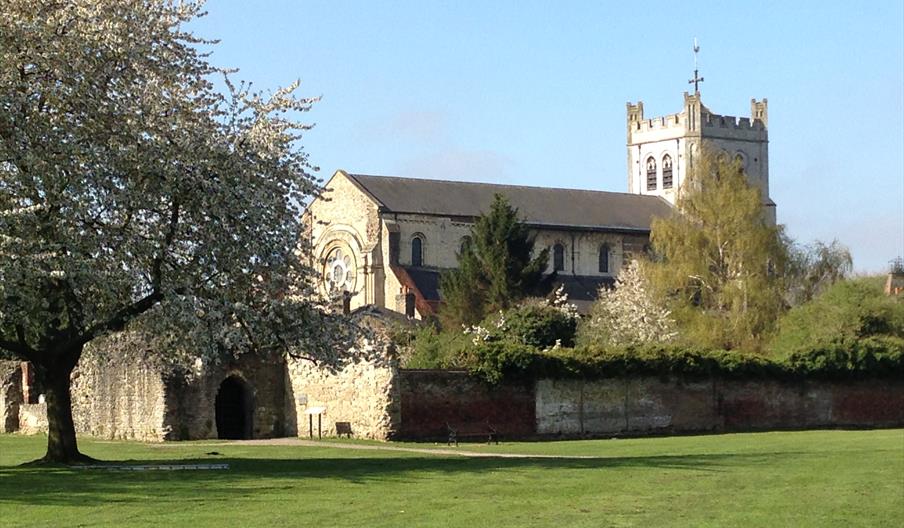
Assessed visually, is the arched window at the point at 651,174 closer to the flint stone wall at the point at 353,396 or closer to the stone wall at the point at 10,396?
the stone wall at the point at 10,396

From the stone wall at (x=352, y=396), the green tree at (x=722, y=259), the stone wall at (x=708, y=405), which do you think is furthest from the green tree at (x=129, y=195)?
the green tree at (x=722, y=259)

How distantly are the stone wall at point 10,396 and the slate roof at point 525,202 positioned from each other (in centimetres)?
3758

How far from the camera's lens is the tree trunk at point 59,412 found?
25.7 m

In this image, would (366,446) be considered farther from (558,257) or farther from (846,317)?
(558,257)

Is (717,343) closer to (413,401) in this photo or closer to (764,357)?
(764,357)

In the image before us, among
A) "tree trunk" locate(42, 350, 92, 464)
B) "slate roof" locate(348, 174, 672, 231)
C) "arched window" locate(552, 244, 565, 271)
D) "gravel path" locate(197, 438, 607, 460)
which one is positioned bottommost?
"gravel path" locate(197, 438, 607, 460)

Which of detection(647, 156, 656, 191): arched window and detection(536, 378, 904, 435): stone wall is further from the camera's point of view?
detection(647, 156, 656, 191): arched window

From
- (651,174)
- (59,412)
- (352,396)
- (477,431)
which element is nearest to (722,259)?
(477,431)

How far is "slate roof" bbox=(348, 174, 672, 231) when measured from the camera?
85.9 m

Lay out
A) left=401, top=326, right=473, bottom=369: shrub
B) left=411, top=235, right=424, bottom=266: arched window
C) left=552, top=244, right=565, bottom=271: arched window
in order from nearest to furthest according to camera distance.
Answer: left=401, top=326, right=473, bottom=369: shrub → left=411, top=235, right=424, bottom=266: arched window → left=552, top=244, right=565, bottom=271: arched window

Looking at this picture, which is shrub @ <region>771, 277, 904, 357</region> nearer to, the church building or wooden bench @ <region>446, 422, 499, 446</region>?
wooden bench @ <region>446, 422, 499, 446</region>

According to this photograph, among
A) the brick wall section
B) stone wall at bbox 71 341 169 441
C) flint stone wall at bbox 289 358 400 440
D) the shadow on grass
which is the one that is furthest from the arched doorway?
the shadow on grass

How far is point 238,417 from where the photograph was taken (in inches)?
1673

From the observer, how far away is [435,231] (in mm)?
85438
